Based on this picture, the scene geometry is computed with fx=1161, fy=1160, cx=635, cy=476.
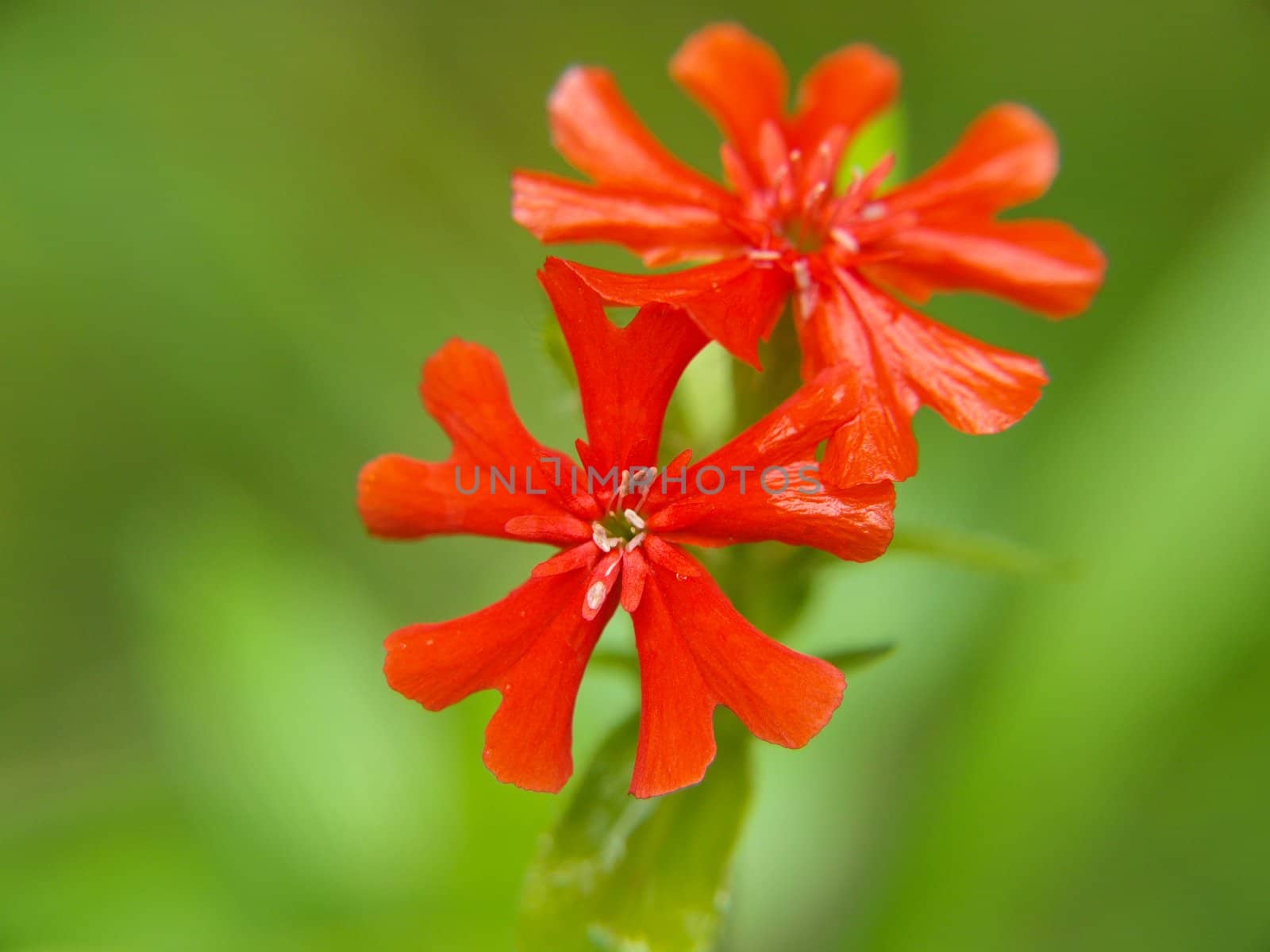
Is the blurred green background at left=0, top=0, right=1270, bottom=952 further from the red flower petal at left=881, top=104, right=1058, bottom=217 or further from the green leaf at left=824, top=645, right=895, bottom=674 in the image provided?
the red flower petal at left=881, top=104, right=1058, bottom=217

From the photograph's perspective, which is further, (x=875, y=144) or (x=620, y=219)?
(x=875, y=144)

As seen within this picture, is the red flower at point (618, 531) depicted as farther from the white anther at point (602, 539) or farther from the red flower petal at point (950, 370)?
the red flower petal at point (950, 370)

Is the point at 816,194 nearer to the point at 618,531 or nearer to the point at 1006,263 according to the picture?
the point at 1006,263

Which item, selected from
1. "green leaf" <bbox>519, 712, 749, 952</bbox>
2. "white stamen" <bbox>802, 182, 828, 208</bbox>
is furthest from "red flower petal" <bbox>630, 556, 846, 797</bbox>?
"white stamen" <bbox>802, 182, 828, 208</bbox>

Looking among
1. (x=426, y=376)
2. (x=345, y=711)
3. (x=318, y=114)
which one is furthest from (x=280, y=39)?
(x=426, y=376)

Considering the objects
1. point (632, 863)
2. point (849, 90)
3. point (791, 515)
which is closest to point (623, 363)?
point (791, 515)

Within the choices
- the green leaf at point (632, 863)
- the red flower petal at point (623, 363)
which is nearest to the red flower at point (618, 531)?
the red flower petal at point (623, 363)
